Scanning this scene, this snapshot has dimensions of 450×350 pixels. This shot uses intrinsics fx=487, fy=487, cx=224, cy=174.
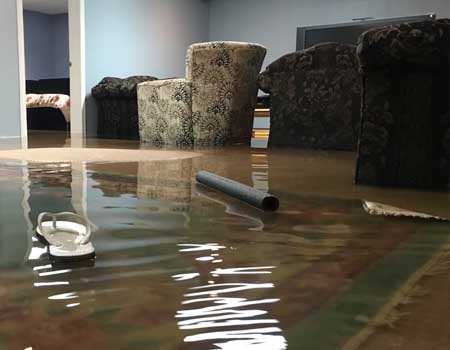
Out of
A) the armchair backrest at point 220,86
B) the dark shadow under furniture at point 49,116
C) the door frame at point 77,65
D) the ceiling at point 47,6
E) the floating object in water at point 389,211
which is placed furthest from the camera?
the ceiling at point 47,6

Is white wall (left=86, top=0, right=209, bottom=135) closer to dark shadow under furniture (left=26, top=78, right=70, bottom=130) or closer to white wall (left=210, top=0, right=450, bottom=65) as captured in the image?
white wall (left=210, top=0, right=450, bottom=65)

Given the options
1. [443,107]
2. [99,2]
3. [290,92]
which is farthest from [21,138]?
[443,107]

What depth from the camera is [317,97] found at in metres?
3.45

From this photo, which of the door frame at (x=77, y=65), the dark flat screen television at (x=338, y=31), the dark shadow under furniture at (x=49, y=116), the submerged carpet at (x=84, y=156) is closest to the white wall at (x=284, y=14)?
the dark flat screen television at (x=338, y=31)

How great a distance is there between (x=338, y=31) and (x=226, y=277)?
5.96m

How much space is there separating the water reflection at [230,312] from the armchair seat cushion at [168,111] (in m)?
3.21

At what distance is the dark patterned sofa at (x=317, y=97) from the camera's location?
3.36 metres

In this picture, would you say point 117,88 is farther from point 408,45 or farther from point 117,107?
point 408,45

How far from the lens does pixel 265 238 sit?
102 centimetres

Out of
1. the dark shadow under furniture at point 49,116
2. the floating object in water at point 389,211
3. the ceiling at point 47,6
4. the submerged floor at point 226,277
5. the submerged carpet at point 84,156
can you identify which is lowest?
the submerged carpet at point 84,156

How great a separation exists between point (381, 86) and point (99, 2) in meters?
4.52

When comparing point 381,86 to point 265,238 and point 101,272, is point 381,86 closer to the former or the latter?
point 265,238

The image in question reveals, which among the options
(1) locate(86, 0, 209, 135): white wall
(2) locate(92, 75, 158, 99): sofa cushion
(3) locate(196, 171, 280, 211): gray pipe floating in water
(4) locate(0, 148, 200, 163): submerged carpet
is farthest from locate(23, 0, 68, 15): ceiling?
(3) locate(196, 171, 280, 211): gray pipe floating in water

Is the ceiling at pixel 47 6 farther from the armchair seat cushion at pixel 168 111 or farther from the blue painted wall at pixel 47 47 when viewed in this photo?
the armchair seat cushion at pixel 168 111
